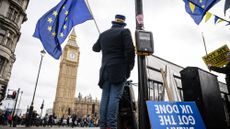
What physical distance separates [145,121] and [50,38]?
3.32m

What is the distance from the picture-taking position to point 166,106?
2.67 m

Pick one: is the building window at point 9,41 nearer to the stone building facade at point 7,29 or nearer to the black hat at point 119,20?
the stone building facade at point 7,29

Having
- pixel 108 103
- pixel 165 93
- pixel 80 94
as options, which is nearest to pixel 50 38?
pixel 108 103

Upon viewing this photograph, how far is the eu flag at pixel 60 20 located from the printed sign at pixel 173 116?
9.96 feet

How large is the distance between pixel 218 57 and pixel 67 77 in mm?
91696

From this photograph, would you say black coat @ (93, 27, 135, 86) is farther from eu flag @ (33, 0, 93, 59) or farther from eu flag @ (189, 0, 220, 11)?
eu flag @ (189, 0, 220, 11)

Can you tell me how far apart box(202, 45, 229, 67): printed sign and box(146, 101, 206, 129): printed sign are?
319 centimetres

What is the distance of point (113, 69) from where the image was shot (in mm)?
2760

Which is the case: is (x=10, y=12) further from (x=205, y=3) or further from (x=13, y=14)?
(x=205, y=3)

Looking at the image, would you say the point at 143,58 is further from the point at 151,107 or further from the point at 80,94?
the point at 80,94

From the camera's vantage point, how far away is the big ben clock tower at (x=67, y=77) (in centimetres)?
9069

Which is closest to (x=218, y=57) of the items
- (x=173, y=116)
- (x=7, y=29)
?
(x=173, y=116)

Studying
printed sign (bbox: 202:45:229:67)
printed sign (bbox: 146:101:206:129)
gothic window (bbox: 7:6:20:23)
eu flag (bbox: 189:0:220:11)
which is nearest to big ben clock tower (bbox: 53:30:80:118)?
gothic window (bbox: 7:6:20:23)

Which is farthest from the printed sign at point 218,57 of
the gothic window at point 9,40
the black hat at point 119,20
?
the gothic window at point 9,40
